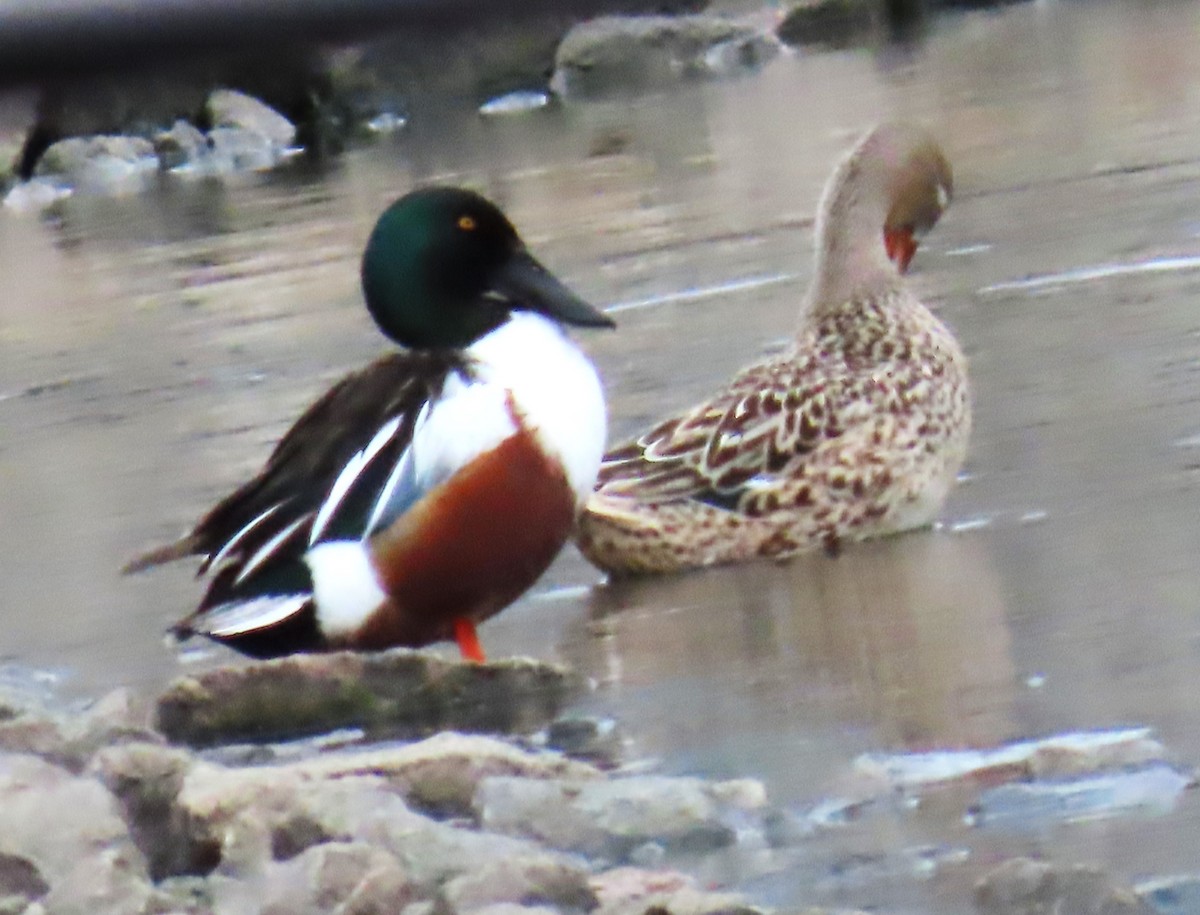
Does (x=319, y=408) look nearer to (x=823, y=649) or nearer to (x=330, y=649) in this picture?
(x=330, y=649)

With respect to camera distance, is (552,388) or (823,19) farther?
(823,19)

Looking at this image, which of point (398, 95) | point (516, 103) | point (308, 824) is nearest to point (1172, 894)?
point (308, 824)

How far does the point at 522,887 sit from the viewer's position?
282 cm

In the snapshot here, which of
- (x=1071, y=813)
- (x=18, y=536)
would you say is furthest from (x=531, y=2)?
(x=18, y=536)

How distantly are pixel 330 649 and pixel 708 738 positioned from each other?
3.07 ft

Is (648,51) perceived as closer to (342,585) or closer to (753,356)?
(753,356)

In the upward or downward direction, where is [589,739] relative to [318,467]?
downward

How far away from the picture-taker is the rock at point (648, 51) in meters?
28.2

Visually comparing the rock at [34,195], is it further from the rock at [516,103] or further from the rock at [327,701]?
the rock at [327,701]

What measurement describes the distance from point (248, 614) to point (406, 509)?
14.1 inches

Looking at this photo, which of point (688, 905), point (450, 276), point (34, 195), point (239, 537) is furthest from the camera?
point (34, 195)

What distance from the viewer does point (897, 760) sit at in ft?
11.7

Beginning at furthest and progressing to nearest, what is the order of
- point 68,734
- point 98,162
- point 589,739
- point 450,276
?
point 98,162
point 450,276
point 589,739
point 68,734

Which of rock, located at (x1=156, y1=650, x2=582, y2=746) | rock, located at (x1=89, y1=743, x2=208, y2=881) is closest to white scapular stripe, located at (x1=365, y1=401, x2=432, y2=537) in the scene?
rock, located at (x1=156, y1=650, x2=582, y2=746)
